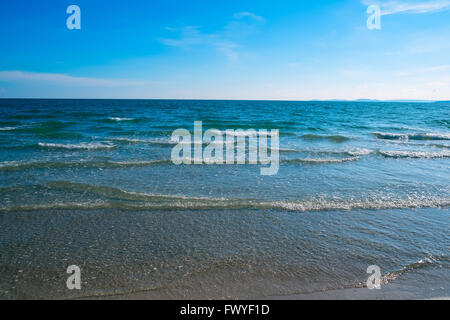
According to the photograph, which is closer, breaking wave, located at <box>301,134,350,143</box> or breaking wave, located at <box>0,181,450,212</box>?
breaking wave, located at <box>0,181,450,212</box>

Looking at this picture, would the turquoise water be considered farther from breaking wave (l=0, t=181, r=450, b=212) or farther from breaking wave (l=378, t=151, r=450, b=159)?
breaking wave (l=378, t=151, r=450, b=159)

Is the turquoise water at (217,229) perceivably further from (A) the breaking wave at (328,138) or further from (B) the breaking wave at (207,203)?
(A) the breaking wave at (328,138)

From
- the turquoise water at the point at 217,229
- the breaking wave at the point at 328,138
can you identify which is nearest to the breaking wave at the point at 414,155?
the turquoise water at the point at 217,229

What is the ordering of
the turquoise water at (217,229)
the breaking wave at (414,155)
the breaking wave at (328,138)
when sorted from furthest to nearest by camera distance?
1. the breaking wave at (328,138)
2. the breaking wave at (414,155)
3. the turquoise water at (217,229)

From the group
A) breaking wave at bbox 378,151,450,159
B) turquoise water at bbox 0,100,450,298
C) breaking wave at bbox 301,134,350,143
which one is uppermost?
breaking wave at bbox 301,134,350,143

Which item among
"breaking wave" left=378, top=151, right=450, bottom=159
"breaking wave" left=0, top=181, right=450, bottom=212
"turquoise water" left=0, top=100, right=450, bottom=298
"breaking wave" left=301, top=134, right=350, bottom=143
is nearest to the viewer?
"turquoise water" left=0, top=100, right=450, bottom=298

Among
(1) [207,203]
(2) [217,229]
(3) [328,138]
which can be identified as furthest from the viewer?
(3) [328,138]

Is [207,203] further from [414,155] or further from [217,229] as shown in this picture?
[414,155]

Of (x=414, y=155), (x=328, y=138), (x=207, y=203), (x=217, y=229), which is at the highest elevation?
(x=328, y=138)

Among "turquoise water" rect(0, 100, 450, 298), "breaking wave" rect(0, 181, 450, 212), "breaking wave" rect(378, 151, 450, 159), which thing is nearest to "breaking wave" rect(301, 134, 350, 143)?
"breaking wave" rect(378, 151, 450, 159)

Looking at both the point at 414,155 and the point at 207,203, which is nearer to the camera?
the point at 207,203

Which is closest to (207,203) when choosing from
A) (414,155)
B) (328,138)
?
(414,155)

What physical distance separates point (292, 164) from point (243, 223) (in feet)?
23.0

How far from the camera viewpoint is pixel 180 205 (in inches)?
308
